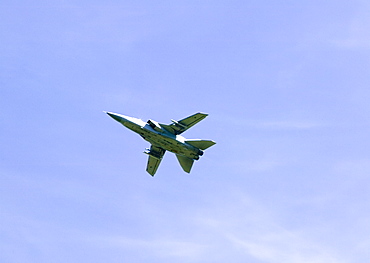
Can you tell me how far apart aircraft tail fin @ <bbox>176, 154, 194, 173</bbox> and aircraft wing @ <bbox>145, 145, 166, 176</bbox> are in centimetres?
437

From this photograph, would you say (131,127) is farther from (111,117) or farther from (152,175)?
(152,175)

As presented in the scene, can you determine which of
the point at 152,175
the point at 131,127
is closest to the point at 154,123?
the point at 131,127

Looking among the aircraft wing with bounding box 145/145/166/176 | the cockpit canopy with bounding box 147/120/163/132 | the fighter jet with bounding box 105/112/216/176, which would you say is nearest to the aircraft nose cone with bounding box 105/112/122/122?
the fighter jet with bounding box 105/112/216/176

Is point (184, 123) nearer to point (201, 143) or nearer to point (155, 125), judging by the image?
point (201, 143)

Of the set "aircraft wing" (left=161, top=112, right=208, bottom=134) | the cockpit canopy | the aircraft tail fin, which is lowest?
the aircraft tail fin

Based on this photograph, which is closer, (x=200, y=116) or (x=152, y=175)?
(x=200, y=116)

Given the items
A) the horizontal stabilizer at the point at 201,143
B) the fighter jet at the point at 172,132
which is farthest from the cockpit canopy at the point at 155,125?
the horizontal stabilizer at the point at 201,143

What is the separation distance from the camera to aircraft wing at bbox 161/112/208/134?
4058 inches

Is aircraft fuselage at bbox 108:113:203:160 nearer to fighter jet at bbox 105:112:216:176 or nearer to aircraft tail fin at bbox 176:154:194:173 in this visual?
fighter jet at bbox 105:112:216:176

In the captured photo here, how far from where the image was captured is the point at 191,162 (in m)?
109

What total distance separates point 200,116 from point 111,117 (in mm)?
13137

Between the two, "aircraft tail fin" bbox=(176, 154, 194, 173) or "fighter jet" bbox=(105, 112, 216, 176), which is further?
"aircraft tail fin" bbox=(176, 154, 194, 173)

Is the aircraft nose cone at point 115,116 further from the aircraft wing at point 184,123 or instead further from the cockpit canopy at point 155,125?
the aircraft wing at point 184,123

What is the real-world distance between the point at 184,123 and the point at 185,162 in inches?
310
